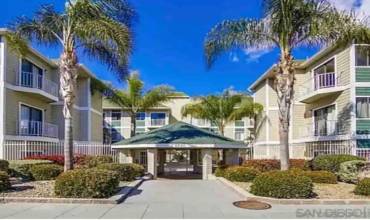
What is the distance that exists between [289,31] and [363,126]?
10.2 metres

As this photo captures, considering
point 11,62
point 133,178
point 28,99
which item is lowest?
point 133,178

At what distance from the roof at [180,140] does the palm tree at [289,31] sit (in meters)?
6.80

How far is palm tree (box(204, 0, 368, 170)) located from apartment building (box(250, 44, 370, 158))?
549cm

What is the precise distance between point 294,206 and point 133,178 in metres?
10.1

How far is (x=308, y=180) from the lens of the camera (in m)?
12.8

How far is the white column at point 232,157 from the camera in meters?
24.9

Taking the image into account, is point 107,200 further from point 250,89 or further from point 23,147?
point 250,89

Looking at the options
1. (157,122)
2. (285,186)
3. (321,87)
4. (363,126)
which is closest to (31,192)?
(285,186)

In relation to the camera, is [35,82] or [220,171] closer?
[220,171]

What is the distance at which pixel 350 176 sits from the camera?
18.1 m

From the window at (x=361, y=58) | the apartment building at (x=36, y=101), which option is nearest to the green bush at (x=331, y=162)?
the window at (x=361, y=58)

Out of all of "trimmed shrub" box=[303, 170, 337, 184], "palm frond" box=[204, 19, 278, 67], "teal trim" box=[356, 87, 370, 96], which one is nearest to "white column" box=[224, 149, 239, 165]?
"trimmed shrub" box=[303, 170, 337, 184]

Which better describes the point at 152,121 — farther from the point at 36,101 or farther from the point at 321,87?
the point at 321,87

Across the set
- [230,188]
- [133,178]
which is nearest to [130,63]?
[133,178]
